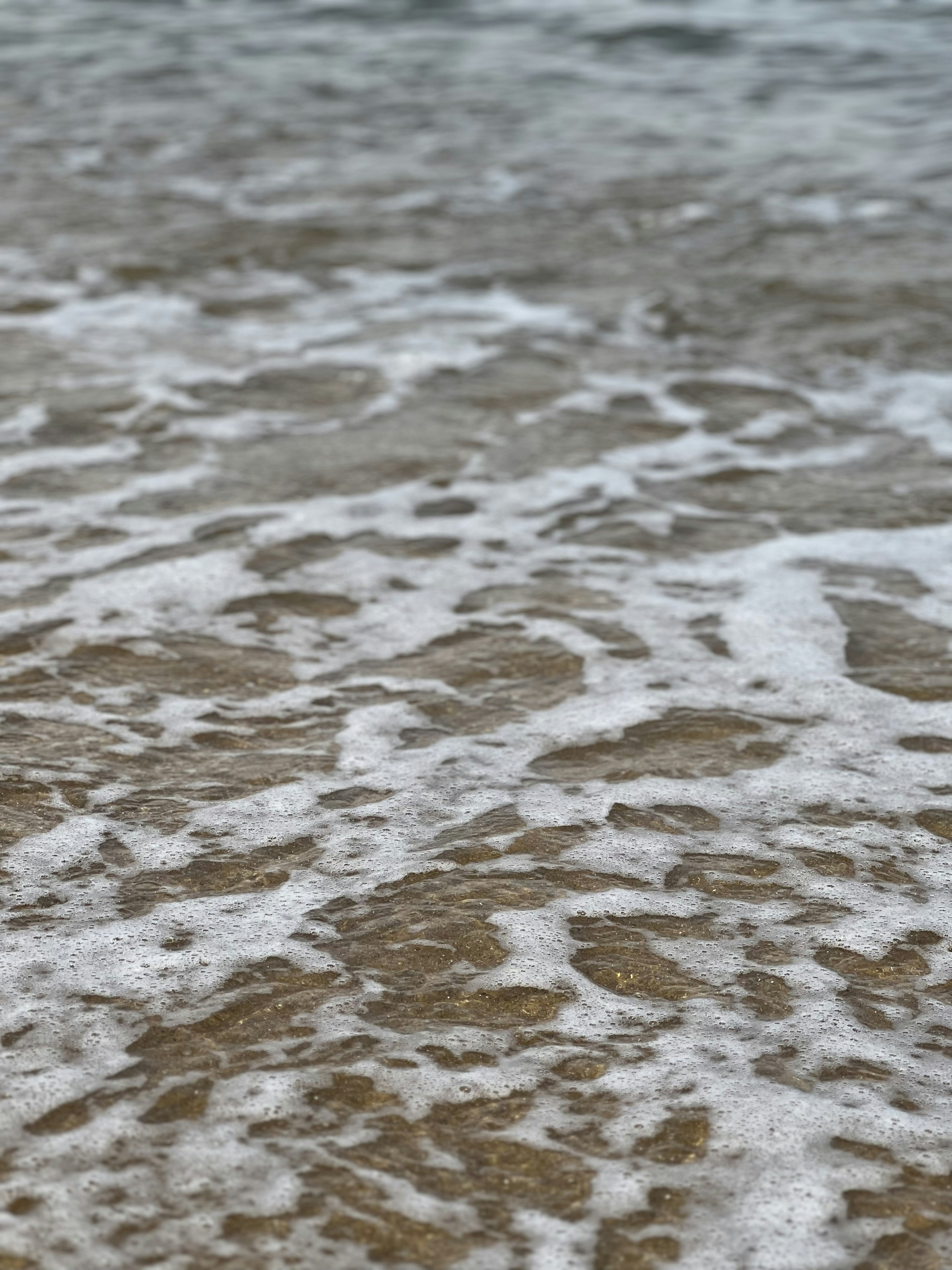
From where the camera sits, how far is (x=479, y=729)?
2891 mm

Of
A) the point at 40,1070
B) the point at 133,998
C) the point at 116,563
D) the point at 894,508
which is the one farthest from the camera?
the point at 894,508

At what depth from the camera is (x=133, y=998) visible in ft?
6.92

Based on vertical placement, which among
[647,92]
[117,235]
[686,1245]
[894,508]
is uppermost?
[647,92]

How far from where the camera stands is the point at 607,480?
13.5 ft

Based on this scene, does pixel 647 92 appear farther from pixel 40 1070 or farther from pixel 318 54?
pixel 40 1070

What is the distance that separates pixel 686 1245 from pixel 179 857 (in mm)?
1106

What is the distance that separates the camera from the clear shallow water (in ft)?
6.03

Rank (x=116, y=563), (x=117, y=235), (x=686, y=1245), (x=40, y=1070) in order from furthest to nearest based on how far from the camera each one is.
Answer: (x=117, y=235)
(x=116, y=563)
(x=40, y=1070)
(x=686, y=1245)

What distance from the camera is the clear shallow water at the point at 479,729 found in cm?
184

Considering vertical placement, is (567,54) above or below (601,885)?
above

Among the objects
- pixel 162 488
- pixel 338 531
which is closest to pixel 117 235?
pixel 162 488

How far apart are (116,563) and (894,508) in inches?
81.0

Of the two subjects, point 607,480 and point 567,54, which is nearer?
point 607,480

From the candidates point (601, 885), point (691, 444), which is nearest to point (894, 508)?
point (691, 444)
